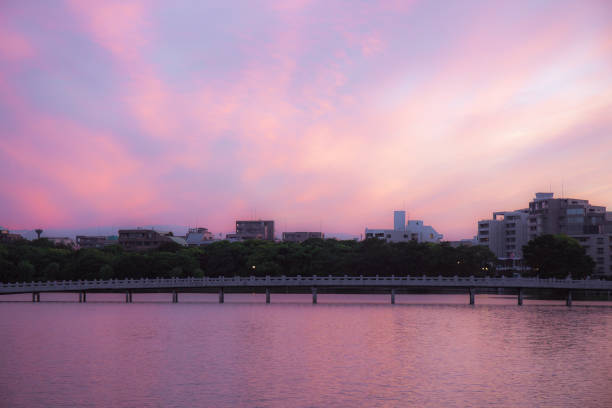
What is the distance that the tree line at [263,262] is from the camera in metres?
125

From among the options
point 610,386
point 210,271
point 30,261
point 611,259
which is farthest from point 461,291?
point 610,386

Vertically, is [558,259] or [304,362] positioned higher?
[558,259]

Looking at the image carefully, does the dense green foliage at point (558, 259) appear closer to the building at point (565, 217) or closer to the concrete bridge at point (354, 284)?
the concrete bridge at point (354, 284)

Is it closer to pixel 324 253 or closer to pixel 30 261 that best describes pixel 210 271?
pixel 324 253

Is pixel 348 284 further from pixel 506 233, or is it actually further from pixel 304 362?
pixel 506 233

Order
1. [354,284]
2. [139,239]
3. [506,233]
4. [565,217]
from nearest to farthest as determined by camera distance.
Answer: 1. [354,284]
2. [565,217]
3. [506,233]
4. [139,239]

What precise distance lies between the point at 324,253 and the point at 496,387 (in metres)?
103

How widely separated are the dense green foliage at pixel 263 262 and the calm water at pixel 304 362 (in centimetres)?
5748

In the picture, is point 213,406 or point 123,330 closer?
point 213,406

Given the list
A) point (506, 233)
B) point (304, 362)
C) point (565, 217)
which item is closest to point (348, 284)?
point (304, 362)

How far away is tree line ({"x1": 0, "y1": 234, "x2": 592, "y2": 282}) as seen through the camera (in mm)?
125062

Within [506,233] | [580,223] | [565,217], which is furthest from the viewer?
[506,233]

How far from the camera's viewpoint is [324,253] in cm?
13438

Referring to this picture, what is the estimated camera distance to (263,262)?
133 metres
